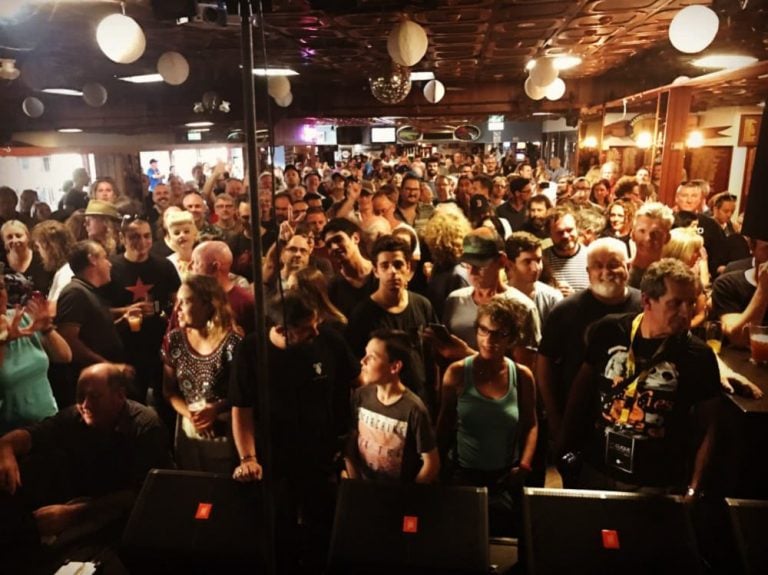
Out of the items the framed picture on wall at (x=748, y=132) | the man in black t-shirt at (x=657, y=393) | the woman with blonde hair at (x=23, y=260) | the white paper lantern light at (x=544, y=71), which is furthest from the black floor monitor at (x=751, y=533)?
the framed picture on wall at (x=748, y=132)

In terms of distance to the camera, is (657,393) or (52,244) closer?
(657,393)

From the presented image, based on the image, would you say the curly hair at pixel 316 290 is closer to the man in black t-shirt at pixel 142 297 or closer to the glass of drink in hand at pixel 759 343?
the man in black t-shirt at pixel 142 297

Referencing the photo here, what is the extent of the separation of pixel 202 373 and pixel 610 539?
1745 mm

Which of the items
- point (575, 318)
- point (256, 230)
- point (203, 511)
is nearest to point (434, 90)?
point (575, 318)

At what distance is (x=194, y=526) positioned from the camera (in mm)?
2018

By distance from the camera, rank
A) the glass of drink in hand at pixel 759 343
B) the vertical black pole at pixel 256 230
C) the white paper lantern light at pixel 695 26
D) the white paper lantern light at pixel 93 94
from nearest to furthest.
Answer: the vertical black pole at pixel 256 230
the glass of drink in hand at pixel 759 343
the white paper lantern light at pixel 695 26
the white paper lantern light at pixel 93 94

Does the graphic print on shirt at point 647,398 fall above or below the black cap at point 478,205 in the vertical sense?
below

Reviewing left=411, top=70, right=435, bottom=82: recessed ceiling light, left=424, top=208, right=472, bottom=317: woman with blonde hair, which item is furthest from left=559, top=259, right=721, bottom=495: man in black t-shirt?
left=411, top=70, right=435, bottom=82: recessed ceiling light

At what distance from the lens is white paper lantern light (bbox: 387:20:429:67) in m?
3.47

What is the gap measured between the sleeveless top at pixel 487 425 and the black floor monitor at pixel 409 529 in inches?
15.4

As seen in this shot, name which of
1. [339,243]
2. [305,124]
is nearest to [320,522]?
[339,243]

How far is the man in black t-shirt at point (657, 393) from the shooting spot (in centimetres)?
221

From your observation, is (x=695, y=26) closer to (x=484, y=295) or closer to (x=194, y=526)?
(x=484, y=295)

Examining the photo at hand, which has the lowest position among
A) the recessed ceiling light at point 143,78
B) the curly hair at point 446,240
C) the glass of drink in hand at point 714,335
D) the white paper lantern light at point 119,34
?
the glass of drink in hand at point 714,335
